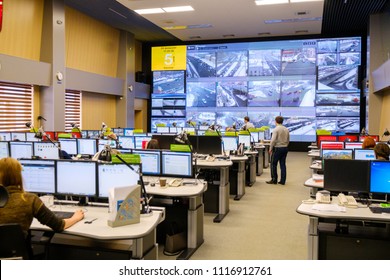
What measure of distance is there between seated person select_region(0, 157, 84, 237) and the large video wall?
40.7 ft

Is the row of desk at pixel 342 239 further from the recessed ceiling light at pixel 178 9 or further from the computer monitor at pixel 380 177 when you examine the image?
the recessed ceiling light at pixel 178 9

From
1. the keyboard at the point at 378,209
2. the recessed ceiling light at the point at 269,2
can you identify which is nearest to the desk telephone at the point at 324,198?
the keyboard at the point at 378,209

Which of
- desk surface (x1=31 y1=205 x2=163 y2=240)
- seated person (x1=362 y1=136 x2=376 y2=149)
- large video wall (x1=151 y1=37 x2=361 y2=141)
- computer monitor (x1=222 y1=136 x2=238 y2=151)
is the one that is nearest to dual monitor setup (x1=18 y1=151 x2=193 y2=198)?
desk surface (x1=31 y1=205 x2=163 y2=240)

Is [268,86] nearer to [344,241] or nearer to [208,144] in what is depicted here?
[208,144]

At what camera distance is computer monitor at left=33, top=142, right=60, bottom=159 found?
5.71 metres

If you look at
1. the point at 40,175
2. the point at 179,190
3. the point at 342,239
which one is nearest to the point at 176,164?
the point at 179,190

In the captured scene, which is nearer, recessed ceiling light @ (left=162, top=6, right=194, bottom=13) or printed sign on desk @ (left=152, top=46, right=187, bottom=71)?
recessed ceiling light @ (left=162, top=6, right=194, bottom=13)

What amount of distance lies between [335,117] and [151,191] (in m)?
11.5

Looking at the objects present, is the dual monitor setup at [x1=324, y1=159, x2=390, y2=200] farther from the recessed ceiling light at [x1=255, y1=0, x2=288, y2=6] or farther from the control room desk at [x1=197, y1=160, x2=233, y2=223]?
the recessed ceiling light at [x1=255, y1=0, x2=288, y2=6]

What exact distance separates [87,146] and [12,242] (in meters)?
4.75

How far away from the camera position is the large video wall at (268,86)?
548 inches

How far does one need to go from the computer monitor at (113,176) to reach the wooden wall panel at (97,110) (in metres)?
9.36

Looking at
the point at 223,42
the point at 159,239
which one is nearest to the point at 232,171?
the point at 159,239

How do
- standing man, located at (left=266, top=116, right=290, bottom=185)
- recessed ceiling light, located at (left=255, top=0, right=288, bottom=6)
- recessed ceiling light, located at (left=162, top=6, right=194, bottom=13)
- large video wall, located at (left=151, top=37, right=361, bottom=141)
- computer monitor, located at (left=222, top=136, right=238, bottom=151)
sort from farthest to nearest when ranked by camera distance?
large video wall, located at (left=151, top=37, right=361, bottom=141) < recessed ceiling light, located at (left=162, top=6, right=194, bottom=13) < recessed ceiling light, located at (left=255, top=0, right=288, bottom=6) < standing man, located at (left=266, top=116, right=290, bottom=185) < computer monitor, located at (left=222, top=136, right=238, bottom=151)
